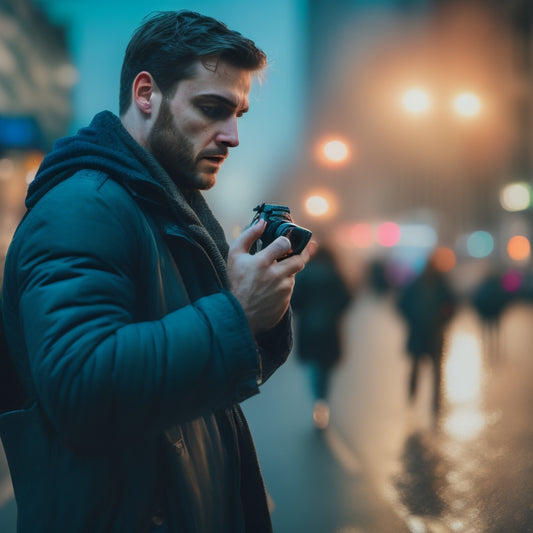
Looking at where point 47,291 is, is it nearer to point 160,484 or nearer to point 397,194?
point 160,484

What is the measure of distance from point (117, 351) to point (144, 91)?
0.78 m

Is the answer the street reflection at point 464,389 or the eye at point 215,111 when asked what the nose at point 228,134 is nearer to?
the eye at point 215,111

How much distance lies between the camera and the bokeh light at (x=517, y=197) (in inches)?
1199

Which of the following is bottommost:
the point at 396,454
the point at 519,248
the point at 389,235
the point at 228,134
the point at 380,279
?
the point at 396,454

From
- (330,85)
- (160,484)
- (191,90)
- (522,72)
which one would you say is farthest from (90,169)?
(330,85)

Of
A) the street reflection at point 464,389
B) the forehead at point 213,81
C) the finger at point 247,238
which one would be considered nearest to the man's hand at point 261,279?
the finger at point 247,238

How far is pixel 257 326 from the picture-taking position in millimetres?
1322

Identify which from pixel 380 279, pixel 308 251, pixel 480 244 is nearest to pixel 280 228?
pixel 308 251

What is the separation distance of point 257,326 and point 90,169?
1.73 ft

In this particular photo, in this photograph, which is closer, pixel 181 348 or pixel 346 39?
pixel 181 348

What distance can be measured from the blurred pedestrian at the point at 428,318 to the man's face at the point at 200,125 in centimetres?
596

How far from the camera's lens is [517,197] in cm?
3212

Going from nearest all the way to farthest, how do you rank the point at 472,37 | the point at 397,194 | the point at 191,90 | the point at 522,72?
the point at 191,90 < the point at 522,72 < the point at 472,37 < the point at 397,194

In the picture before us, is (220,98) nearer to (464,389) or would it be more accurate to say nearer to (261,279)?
(261,279)
